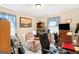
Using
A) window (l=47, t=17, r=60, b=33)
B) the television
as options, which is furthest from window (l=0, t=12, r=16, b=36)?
the television

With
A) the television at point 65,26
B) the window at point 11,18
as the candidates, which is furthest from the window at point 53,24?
the window at point 11,18

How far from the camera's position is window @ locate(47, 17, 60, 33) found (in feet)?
3.70

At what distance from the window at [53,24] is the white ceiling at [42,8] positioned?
0.09 m

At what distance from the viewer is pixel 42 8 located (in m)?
1.12

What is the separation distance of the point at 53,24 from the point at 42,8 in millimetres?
244

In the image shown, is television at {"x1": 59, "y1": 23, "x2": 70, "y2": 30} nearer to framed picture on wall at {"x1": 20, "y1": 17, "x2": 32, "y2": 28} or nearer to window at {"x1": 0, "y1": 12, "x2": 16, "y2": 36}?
framed picture on wall at {"x1": 20, "y1": 17, "x2": 32, "y2": 28}

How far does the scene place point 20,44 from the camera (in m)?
1.15

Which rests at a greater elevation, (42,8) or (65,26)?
(42,8)

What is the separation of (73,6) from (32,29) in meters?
0.57

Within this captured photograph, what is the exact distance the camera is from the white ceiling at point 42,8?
43.2 inches

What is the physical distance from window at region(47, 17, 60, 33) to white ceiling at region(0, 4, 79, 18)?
87 mm

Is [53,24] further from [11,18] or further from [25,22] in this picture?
[11,18]

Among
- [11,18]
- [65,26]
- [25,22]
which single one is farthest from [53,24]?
[11,18]
